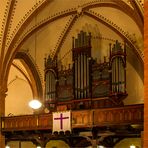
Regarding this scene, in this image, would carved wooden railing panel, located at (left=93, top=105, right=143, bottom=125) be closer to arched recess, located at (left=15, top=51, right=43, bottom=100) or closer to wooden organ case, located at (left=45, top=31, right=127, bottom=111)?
wooden organ case, located at (left=45, top=31, right=127, bottom=111)

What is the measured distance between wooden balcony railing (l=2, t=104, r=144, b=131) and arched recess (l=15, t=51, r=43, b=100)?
113 inches

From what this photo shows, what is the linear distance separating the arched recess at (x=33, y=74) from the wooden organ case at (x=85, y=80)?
154 centimetres

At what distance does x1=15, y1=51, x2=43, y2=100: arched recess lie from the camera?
17.7 meters

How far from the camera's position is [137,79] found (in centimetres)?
1584

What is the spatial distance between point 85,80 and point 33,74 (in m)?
3.73

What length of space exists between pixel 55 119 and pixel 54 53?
14.2 feet

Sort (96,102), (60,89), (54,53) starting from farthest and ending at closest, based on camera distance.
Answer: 1. (54,53)
2. (60,89)
3. (96,102)

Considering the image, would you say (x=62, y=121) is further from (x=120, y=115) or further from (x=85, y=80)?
(x=120, y=115)

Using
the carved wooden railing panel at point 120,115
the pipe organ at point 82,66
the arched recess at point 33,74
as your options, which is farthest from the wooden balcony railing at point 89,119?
the arched recess at point 33,74

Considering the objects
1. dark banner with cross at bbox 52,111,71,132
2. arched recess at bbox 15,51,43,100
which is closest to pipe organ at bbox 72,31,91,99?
dark banner with cross at bbox 52,111,71,132

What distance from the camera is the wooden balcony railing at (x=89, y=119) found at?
468 inches

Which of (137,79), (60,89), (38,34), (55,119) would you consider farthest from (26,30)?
(137,79)

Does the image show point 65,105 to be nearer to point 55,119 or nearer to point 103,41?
point 55,119

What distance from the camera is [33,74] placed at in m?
18.1
